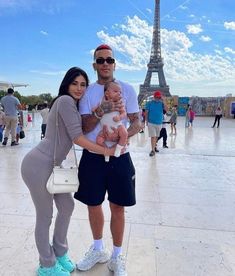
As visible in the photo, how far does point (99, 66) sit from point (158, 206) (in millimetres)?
2269

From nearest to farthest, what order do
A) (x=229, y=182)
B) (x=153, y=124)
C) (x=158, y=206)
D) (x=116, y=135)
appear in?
(x=116, y=135) < (x=158, y=206) < (x=229, y=182) < (x=153, y=124)

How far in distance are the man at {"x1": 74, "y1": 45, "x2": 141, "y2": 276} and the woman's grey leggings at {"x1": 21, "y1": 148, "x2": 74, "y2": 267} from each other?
0.17 m

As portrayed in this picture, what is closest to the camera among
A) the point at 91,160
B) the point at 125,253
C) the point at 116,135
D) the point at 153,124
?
the point at 116,135

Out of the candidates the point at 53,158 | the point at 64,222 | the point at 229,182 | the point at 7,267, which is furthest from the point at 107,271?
the point at 229,182

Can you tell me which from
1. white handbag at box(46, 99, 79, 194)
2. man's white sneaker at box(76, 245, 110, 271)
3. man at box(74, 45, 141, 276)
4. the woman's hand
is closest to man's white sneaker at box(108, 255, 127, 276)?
man at box(74, 45, 141, 276)

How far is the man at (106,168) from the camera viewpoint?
89.6 inches

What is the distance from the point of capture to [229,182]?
210 inches

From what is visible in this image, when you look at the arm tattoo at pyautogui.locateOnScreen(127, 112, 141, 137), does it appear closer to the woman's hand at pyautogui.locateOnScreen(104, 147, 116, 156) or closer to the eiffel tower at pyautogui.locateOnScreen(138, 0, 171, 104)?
the woman's hand at pyautogui.locateOnScreen(104, 147, 116, 156)

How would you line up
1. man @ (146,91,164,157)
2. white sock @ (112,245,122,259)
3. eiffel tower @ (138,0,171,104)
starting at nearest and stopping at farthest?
white sock @ (112,245,122,259), man @ (146,91,164,157), eiffel tower @ (138,0,171,104)

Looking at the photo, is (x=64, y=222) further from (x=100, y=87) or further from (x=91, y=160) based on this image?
(x=100, y=87)

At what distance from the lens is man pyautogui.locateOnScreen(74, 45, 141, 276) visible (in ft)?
7.47

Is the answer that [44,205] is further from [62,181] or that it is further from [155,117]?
[155,117]

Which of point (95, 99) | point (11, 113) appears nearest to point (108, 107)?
point (95, 99)

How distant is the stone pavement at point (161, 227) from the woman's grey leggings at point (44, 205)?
0.77ft
